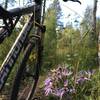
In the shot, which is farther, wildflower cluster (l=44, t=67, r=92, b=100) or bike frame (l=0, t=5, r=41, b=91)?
wildflower cluster (l=44, t=67, r=92, b=100)

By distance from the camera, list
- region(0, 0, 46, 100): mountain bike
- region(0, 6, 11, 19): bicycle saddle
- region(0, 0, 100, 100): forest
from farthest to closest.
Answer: region(0, 0, 100, 100): forest
region(0, 0, 46, 100): mountain bike
region(0, 6, 11, 19): bicycle saddle

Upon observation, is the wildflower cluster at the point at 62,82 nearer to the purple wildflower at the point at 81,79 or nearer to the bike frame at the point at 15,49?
the purple wildflower at the point at 81,79

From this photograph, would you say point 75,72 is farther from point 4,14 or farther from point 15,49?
point 4,14

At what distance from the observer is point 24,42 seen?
483 centimetres

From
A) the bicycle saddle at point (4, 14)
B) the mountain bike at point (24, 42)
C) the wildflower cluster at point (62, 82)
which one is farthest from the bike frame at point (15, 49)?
the wildflower cluster at point (62, 82)

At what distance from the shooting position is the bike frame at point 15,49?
4381 mm

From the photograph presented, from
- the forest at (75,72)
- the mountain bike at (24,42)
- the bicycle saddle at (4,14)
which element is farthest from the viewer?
the forest at (75,72)

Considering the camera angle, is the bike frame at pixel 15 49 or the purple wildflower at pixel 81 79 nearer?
the bike frame at pixel 15 49

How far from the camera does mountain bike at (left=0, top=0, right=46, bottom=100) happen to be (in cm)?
438

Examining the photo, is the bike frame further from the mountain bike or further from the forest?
the forest

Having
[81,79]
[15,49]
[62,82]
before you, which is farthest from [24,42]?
[81,79]

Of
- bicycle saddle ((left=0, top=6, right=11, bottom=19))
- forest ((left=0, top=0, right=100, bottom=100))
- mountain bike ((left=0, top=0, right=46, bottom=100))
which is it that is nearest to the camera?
bicycle saddle ((left=0, top=6, right=11, bottom=19))

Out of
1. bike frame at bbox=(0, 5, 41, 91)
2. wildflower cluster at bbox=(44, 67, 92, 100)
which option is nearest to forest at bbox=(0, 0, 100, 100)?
wildflower cluster at bbox=(44, 67, 92, 100)

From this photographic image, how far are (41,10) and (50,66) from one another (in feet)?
10.4
